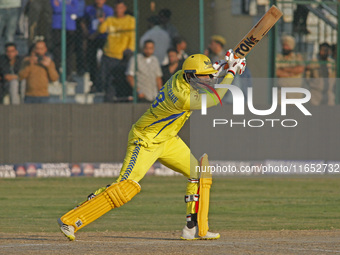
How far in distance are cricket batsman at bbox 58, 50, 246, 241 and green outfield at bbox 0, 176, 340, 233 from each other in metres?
1.80

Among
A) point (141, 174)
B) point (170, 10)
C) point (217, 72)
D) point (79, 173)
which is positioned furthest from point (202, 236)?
point (170, 10)

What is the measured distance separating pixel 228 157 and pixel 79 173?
139 inches

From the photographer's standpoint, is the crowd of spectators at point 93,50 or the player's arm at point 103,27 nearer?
the crowd of spectators at point 93,50

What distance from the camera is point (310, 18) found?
64.5 feet

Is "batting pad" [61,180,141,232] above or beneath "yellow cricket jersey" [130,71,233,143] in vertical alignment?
beneath

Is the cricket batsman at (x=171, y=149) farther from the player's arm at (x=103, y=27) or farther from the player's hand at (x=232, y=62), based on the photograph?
the player's arm at (x=103, y=27)

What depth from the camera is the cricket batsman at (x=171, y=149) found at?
9367 mm

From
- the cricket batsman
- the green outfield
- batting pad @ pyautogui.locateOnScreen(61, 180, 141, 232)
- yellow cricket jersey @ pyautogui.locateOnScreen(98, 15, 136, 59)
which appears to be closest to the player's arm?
yellow cricket jersey @ pyautogui.locateOnScreen(98, 15, 136, 59)

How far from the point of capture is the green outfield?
12.1m

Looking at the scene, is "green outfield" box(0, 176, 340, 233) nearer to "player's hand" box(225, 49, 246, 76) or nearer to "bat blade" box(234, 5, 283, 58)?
"player's hand" box(225, 49, 246, 76)

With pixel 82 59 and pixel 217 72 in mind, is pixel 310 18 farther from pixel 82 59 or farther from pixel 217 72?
pixel 217 72

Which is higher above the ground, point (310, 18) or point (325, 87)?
point (310, 18)

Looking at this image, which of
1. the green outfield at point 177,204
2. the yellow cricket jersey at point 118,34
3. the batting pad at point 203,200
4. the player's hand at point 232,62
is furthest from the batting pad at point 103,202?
the yellow cricket jersey at point 118,34

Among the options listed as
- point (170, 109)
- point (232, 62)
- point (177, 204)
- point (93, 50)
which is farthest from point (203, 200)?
point (93, 50)
